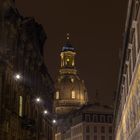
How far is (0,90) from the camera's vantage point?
5153 centimetres

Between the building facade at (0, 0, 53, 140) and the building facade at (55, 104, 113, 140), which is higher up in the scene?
the building facade at (55, 104, 113, 140)

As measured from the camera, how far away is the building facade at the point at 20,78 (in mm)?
53438

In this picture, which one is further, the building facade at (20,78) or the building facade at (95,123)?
the building facade at (95,123)

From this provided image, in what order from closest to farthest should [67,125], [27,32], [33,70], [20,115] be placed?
[20,115]
[27,32]
[33,70]
[67,125]

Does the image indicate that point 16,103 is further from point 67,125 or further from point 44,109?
point 67,125

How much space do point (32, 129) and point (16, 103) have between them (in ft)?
34.8

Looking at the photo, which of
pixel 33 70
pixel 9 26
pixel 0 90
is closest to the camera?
pixel 0 90

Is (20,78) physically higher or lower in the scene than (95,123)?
lower

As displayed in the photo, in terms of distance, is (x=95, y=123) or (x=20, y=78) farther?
(x=95, y=123)

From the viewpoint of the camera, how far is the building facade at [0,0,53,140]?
5344 cm

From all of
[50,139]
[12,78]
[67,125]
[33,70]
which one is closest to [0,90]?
[12,78]

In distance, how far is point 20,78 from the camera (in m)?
62.7

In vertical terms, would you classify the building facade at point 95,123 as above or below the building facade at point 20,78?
above

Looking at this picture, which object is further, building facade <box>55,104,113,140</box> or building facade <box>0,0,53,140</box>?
building facade <box>55,104,113,140</box>
